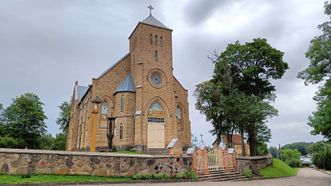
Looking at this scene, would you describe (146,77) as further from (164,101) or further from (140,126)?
(140,126)

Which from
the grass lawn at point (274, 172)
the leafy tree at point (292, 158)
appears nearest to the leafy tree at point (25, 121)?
the grass lawn at point (274, 172)

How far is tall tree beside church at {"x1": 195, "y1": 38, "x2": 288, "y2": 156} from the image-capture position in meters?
27.8

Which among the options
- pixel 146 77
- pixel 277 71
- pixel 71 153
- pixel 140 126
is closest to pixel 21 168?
pixel 71 153

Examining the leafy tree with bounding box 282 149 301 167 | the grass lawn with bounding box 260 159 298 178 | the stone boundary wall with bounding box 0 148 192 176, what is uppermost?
the stone boundary wall with bounding box 0 148 192 176

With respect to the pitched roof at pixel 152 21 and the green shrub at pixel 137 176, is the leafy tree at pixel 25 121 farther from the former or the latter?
the green shrub at pixel 137 176

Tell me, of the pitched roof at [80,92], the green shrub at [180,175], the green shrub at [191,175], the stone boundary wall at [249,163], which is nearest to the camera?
the green shrub at [180,175]

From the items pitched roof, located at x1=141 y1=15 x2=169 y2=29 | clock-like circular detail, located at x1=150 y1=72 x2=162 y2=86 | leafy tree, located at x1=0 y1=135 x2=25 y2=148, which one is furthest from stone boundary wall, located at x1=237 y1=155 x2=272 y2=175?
leafy tree, located at x1=0 y1=135 x2=25 y2=148

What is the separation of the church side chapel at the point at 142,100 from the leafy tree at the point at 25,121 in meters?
15.9

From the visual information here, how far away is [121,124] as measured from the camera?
2808 centimetres

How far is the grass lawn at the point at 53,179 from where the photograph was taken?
10726mm

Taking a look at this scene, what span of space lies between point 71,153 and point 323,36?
57.8ft

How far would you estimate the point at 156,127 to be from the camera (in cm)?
2841

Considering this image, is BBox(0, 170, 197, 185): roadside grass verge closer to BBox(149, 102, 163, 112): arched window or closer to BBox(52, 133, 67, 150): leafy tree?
BBox(149, 102, 163, 112): arched window

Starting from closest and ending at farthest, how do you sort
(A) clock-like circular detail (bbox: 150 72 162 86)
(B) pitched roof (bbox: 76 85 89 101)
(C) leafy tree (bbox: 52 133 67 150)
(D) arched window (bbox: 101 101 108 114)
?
(D) arched window (bbox: 101 101 108 114) < (A) clock-like circular detail (bbox: 150 72 162 86) < (B) pitched roof (bbox: 76 85 89 101) < (C) leafy tree (bbox: 52 133 67 150)
